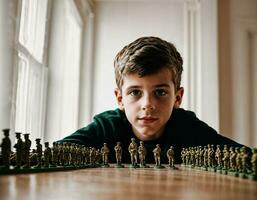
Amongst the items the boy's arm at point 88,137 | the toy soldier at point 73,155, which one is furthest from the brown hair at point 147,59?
the toy soldier at point 73,155

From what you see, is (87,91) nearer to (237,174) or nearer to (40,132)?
(40,132)

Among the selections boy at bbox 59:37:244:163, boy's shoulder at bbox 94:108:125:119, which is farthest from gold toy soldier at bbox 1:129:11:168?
boy's shoulder at bbox 94:108:125:119

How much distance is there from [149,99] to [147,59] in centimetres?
17

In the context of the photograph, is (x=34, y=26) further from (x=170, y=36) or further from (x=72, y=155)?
(x=170, y=36)

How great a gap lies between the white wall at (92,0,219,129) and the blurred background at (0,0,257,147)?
10mm

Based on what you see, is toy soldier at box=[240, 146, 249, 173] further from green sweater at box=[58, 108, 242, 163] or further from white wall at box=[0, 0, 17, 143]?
white wall at box=[0, 0, 17, 143]

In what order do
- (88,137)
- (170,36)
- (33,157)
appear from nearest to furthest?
(33,157) → (88,137) → (170,36)

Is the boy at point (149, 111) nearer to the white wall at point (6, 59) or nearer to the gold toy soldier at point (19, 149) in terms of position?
the white wall at point (6, 59)

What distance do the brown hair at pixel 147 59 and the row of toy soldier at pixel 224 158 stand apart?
1.38 feet

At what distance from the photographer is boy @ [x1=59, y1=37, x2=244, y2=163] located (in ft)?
5.64

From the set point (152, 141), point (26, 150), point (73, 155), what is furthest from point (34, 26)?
point (26, 150)

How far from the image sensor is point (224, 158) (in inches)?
40.3

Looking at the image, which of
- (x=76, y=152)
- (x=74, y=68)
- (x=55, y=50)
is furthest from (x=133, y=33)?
(x=76, y=152)

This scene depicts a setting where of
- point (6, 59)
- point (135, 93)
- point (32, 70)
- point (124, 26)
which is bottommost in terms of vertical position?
point (135, 93)
